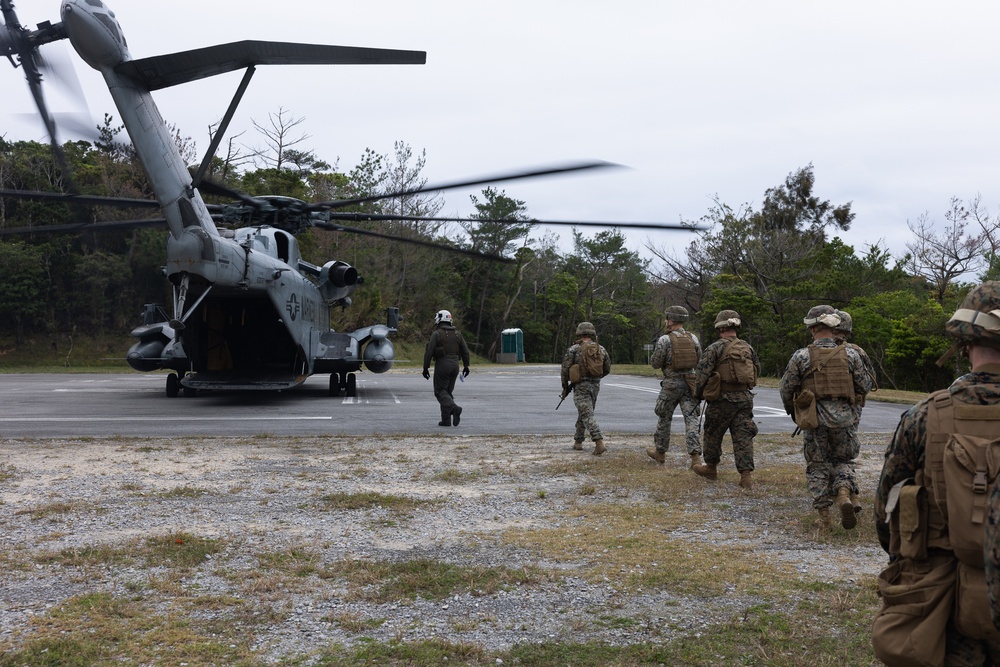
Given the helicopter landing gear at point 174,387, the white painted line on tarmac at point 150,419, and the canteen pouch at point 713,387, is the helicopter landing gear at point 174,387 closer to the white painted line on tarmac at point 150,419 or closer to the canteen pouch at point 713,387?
the white painted line on tarmac at point 150,419

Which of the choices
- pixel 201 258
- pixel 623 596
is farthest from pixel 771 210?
pixel 623 596

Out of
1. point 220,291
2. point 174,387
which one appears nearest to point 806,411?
point 220,291

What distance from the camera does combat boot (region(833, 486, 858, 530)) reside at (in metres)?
5.75

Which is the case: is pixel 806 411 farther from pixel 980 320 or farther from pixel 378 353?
pixel 378 353

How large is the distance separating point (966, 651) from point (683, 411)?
20.3ft

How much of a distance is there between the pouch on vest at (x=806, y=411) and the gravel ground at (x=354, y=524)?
0.79 metres

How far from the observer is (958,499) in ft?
7.77

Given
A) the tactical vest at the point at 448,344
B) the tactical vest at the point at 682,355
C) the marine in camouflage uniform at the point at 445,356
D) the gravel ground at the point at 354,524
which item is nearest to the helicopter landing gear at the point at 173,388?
the gravel ground at the point at 354,524

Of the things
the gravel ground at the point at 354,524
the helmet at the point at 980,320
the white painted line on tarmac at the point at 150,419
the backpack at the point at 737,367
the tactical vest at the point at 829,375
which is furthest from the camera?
the white painted line on tarmac at the point at 150,419

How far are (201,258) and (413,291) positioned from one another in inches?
1635

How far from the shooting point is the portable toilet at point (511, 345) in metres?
57.3

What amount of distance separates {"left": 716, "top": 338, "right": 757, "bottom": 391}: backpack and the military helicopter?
3.31 metres

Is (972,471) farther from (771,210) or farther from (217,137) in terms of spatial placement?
(771,210)

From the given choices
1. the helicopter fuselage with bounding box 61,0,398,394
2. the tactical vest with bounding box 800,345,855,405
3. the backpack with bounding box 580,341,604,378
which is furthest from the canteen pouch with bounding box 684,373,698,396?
the helicopter fuselage with bounding box 61,0,398,394
